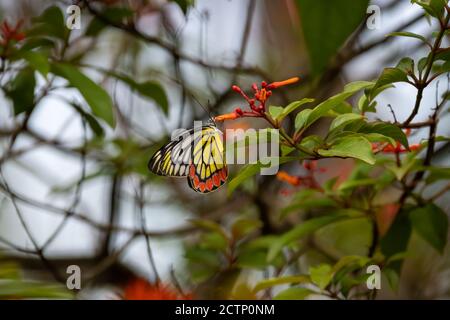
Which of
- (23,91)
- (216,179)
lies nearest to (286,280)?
(216,179)

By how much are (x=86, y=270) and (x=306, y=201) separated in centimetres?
60

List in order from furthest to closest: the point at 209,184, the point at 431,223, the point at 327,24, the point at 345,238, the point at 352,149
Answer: the point at 345,238
the point at 431,223
the point at 209,184
the point at 352,149
the point at 327,24

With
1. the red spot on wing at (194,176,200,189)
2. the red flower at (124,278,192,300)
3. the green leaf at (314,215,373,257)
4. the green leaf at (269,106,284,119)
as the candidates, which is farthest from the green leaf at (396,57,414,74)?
the green leaf at (314,215,373,257)

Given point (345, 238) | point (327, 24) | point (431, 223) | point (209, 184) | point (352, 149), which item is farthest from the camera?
point (345, 238)

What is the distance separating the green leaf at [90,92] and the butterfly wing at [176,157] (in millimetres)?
64

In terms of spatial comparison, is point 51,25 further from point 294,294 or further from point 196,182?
point 294,294

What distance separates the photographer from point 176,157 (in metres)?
0.63

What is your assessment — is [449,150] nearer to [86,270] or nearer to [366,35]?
[366,35]

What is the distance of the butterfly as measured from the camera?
0.56 m

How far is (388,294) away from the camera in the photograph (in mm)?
995

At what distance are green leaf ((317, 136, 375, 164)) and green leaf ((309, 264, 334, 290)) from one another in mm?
176

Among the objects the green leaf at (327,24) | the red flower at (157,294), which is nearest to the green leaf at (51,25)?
the red flower at (157,294)

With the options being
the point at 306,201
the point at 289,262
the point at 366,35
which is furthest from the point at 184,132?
the point at 366,35

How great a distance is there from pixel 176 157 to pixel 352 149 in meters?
0.25
